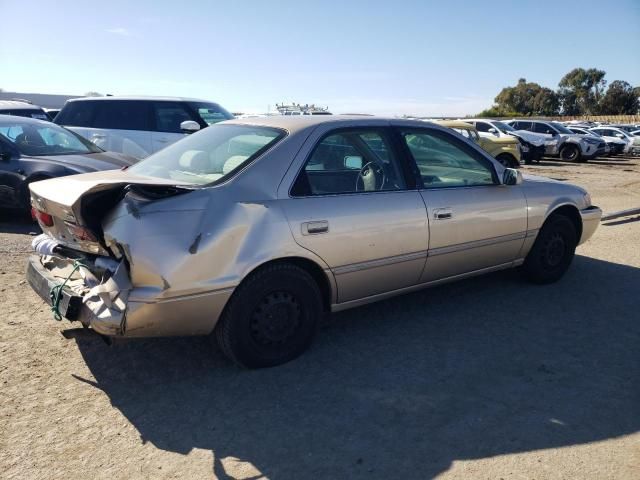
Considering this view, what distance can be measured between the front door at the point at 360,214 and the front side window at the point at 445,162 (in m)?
0.24

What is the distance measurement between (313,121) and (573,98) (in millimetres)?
87403

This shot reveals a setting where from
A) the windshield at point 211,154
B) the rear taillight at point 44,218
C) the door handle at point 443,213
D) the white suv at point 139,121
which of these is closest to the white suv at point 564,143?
the white suv at point 139,121

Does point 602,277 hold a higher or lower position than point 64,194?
lower

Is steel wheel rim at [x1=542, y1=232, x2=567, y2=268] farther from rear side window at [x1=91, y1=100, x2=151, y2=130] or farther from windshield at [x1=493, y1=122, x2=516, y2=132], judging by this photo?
windshield at [x1=493, y1=122, x2=516, y2=132]

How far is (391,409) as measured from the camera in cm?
304

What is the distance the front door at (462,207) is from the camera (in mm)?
4168

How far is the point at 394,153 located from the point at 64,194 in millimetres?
2279

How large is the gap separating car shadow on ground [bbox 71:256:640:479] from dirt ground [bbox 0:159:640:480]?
0.4 inches

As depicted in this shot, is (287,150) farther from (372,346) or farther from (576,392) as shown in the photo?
(576,392)

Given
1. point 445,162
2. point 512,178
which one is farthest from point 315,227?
point 512,178

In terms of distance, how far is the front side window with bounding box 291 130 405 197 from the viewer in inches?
141

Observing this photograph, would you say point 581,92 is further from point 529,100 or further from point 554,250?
point 554,250

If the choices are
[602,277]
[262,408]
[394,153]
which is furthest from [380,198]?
[602,277]

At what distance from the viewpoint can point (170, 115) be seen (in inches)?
387
